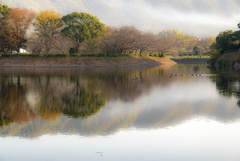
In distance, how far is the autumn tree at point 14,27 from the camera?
249ft

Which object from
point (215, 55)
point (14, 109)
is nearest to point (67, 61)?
point (215, 55)

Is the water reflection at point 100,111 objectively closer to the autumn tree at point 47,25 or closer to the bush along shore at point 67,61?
the bush along shore at point 67,61

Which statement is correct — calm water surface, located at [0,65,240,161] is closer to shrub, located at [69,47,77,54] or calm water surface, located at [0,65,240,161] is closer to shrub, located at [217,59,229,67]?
shrub, located at [217,59,229,67]

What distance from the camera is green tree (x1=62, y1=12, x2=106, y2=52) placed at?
80475 mm

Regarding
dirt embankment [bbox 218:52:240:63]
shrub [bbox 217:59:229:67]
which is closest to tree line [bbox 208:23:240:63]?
dirt embankment [bbox 218:52:240:63]

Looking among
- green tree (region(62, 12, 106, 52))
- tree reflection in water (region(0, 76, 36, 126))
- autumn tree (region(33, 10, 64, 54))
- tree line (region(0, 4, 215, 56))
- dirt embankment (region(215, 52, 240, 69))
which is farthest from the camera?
green tree (region(62, 12, 106, 52))

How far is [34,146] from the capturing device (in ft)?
27.7

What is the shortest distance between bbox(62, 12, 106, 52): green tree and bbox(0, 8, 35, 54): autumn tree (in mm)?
11569

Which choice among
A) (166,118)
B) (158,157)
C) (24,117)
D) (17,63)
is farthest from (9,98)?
(17,63)

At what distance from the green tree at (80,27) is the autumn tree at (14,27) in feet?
38.0

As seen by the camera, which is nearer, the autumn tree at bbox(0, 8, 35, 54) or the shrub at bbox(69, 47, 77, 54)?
the autumn tree at bbox(0, 8, 35, 54)

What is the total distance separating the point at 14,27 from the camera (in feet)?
260

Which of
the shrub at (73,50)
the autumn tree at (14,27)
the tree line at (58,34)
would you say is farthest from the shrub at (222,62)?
the autumn tree at (14,27)

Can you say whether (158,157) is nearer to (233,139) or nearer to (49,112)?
(233,139)
